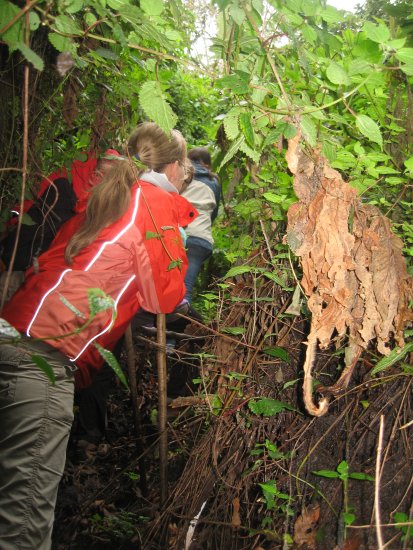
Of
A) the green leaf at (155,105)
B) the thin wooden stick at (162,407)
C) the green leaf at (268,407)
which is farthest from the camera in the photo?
the thin wooden stick at (162,407)

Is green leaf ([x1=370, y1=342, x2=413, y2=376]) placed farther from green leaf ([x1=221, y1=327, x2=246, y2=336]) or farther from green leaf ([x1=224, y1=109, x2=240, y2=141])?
green leaf ([x1=224, y1=109, x2=240, y2=141])

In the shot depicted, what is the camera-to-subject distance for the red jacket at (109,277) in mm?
2021

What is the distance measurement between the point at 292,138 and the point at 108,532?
280 centimetres

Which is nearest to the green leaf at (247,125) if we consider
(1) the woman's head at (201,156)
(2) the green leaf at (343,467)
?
(2) the green leaf at (343,467)

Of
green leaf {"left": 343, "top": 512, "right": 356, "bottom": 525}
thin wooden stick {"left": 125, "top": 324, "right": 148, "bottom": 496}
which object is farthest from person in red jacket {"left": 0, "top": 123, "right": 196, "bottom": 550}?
green leaf {"left": 343, "top": 512, "right": 356, "bottom": 525}

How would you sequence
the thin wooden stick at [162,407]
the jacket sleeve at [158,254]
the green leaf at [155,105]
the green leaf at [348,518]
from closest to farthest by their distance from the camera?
the green leaf at [155,105] → the green leaf at [348,518] → the jacket sleeve at [158,254] → the thin wooden stick at [162,407]

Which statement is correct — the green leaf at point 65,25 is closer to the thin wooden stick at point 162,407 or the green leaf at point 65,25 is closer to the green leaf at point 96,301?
the green leaf at point 96,301

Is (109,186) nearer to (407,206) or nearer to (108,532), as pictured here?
(407,206)

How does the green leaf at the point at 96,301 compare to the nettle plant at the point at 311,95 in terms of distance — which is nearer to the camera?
the green leaf at the point at 96,301

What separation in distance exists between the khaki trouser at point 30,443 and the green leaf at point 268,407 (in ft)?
2.70

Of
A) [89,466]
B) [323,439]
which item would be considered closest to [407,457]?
[323,439]

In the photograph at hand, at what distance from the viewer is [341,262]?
5.10 feet

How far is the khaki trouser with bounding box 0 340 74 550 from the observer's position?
187 centimetres

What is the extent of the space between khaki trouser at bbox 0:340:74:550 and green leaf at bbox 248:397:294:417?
82 cm
